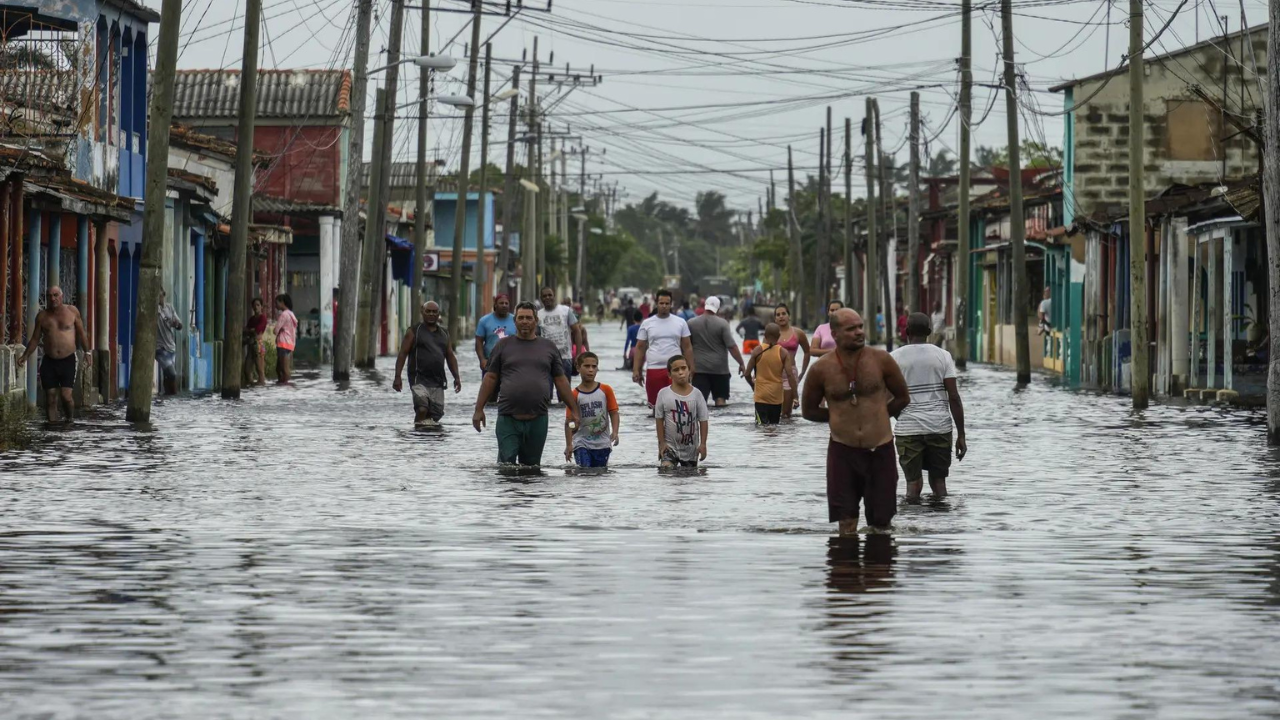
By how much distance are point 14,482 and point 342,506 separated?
3.31 meters

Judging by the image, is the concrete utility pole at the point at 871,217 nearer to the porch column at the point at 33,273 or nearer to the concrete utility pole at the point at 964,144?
the concrete utility pole at the point at 964,144

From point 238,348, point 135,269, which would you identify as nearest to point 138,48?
point 135,269

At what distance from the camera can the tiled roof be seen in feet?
203

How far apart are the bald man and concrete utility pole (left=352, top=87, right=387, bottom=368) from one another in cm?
1762

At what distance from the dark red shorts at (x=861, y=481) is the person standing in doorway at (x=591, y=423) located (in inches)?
197

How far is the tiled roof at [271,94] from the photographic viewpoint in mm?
61938

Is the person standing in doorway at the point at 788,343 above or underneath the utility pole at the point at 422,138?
underneath

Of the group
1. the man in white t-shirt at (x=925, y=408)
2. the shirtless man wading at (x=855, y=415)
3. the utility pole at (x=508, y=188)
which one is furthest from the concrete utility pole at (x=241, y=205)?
the utility pole at (x=508, y=188)

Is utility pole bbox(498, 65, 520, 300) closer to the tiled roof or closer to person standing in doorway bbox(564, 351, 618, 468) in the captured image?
the tiled roof

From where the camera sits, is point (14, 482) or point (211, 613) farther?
point (14, 482)

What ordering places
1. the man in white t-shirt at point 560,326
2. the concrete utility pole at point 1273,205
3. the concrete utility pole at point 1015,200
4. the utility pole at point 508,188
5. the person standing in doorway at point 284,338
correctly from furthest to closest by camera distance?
the utility pole at point 508,188
the concrete utility pole at point 1015,200
the person standing in doorway at point 284,338
the man in white t-shirt at point 560,326
the concrete utility pole at point 1273,205

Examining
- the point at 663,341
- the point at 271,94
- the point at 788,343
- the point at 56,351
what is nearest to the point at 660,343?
the point at 663,341

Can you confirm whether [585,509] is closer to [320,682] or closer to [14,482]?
[14,482]

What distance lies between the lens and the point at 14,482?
58.2 ft
